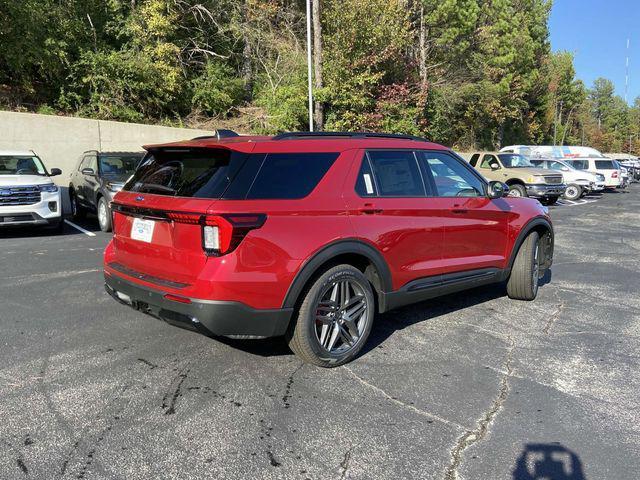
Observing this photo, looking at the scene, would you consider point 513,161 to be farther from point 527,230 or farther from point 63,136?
point 63,136

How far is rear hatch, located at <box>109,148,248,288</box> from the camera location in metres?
3.53

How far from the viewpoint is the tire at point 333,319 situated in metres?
3.80

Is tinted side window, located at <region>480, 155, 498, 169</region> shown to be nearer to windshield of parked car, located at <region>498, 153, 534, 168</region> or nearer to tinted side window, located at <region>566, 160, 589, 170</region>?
windshield of parked car, located at <region>498, 153, 534, 168</region>

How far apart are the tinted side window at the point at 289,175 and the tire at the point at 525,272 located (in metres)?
2.97

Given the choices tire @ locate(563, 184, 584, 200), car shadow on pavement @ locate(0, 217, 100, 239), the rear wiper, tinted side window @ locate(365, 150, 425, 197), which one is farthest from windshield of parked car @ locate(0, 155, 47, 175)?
tire @ locate(563, 184, 584, 200)

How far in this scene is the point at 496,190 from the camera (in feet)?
18.2

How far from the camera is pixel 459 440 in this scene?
3.07 meters

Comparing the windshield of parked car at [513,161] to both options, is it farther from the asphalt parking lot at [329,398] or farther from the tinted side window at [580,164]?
the asphalt parking lot at [329,398]

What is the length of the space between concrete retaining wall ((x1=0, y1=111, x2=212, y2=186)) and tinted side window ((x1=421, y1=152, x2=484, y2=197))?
13.8m

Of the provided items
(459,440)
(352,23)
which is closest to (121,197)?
(459,440)

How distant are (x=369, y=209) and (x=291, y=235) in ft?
2.72

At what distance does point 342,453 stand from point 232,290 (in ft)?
4.07

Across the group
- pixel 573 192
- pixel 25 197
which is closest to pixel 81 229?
pixel 25 197

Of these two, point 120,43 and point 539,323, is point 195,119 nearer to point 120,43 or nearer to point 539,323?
point 120,43
